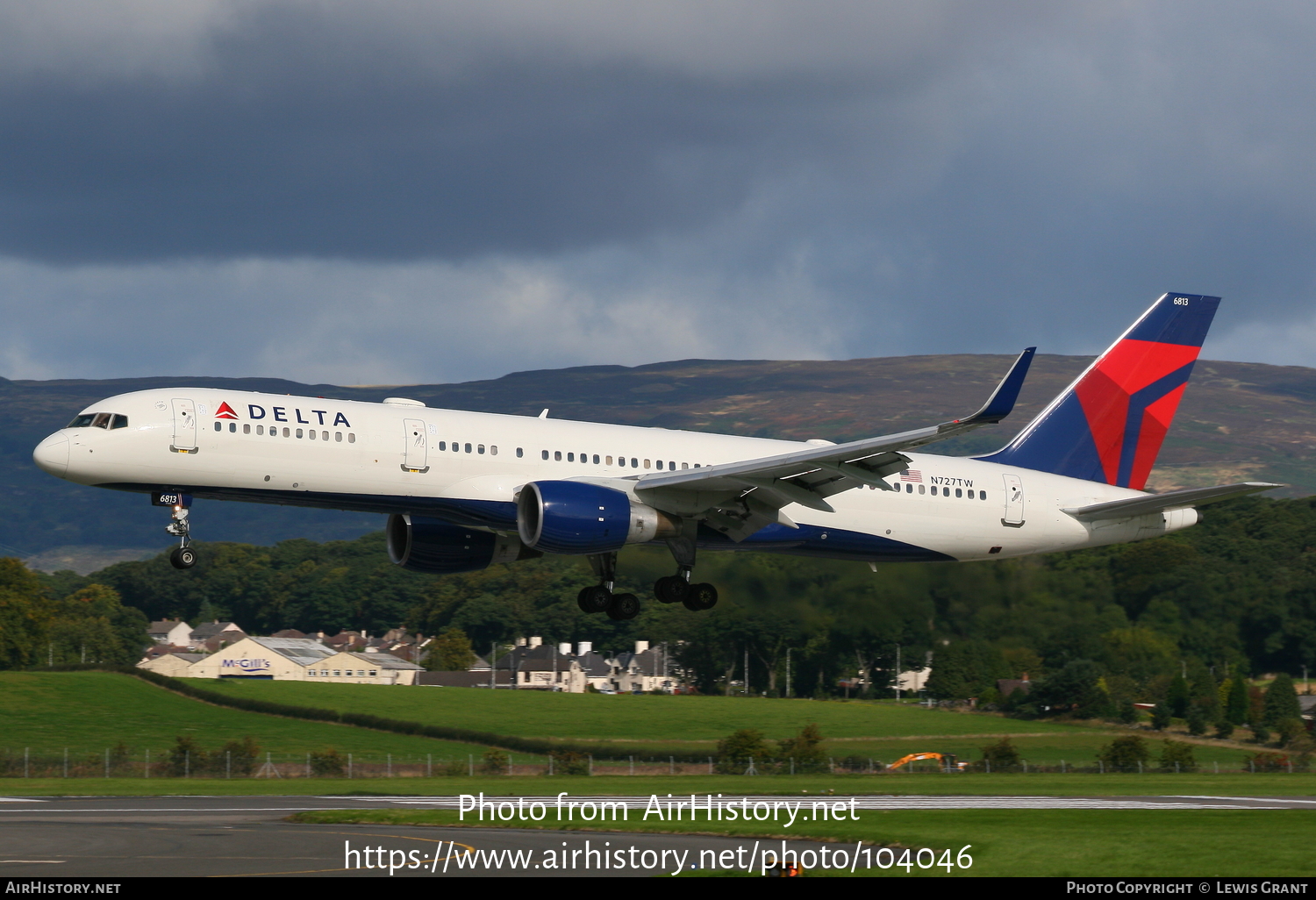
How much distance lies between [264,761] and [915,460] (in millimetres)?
42741

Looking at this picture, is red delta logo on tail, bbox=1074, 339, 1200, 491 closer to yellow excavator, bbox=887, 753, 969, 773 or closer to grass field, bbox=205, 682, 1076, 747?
yellow excavator, bbox=887, 753, 969, 773

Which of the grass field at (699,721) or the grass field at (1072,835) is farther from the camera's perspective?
the grass field at (699,721)

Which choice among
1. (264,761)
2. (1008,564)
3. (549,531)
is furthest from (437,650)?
(549,531)

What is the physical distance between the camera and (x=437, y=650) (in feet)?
471

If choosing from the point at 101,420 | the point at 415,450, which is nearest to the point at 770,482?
the point at 415,450

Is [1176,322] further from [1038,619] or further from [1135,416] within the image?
[1038,619]

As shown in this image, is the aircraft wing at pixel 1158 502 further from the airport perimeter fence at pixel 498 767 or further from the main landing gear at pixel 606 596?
the airport perimeter fence at pixel 498 767

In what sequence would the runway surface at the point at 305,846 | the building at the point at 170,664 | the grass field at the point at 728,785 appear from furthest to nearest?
the building at the point at 170,664 → the grass field at the point at 728,785 → the runway surface at the point at 305,846

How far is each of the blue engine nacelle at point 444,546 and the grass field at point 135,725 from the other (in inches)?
1613

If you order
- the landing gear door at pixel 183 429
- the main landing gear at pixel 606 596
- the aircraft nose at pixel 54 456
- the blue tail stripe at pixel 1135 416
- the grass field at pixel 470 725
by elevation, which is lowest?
the grass field at pixel 470 725

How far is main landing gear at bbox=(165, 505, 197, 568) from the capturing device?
1464 inches

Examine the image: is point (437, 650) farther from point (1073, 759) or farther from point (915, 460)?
point (915, 460)

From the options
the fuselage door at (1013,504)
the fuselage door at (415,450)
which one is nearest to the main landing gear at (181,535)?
the fuselage door at (415,450)

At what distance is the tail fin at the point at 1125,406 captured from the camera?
48.2 meters
